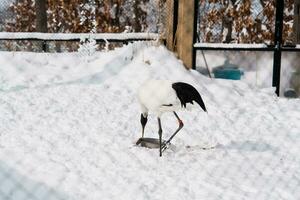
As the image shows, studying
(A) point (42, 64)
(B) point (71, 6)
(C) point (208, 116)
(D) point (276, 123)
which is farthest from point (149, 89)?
(B) point (71, 6)

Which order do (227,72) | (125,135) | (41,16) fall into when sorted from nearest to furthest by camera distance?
(125,135)
(227,72)
(41,16)

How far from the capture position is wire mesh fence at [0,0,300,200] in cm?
407

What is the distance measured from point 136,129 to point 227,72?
295cm

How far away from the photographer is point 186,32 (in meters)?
7.69

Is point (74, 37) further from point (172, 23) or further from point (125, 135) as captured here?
point (125, 135)

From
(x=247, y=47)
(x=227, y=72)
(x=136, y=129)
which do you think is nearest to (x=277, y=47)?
(x=247, y=47)

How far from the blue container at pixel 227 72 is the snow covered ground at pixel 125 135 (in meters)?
0.35

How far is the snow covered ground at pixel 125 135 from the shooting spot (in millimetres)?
4055

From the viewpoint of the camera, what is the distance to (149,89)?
4.70m

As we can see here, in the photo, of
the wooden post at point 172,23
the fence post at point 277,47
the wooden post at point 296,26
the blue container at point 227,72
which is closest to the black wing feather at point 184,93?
the wooden post at point 172,23

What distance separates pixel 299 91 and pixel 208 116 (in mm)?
2633

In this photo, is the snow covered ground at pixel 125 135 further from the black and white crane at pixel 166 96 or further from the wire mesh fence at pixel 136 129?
the black and white crane at pixel 166 96

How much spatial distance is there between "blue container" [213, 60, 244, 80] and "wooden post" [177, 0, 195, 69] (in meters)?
0.59

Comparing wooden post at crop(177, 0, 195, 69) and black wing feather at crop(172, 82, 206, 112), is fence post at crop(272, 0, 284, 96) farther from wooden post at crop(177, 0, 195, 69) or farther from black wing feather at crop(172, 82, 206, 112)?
black wing feather at crop(172, 82, 206, 112)
